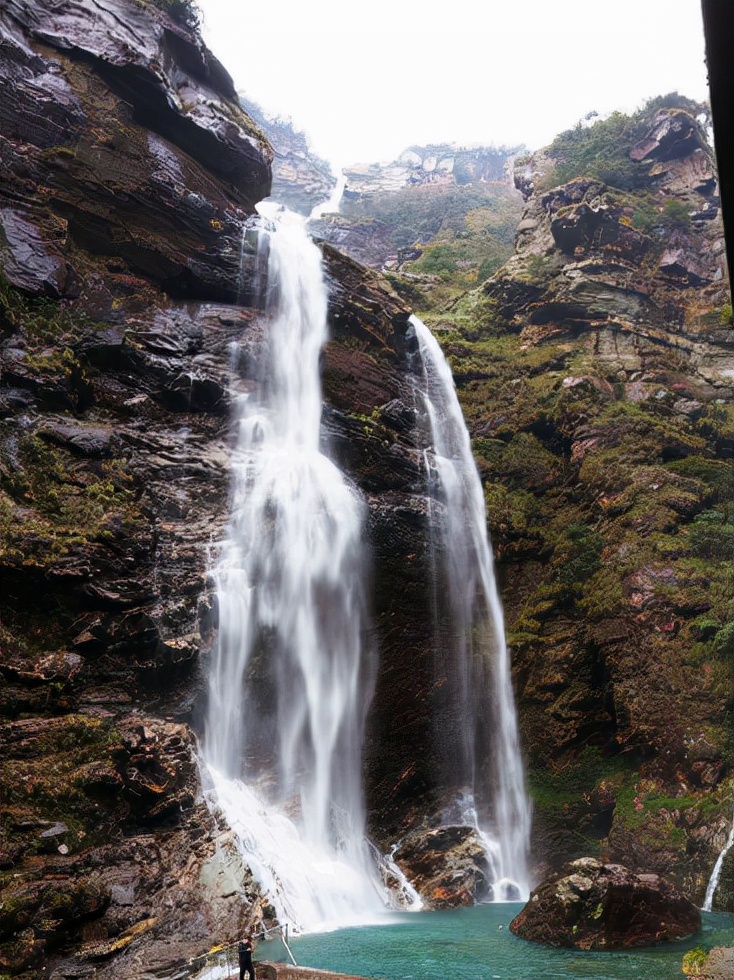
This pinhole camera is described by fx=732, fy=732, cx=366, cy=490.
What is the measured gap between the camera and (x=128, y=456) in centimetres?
1759

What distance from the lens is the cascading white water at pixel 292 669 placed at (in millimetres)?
14336

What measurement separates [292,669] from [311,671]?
1.60 ft

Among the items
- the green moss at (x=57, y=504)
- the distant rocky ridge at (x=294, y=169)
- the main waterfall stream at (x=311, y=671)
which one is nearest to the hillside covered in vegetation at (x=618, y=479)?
the main waterfall stream at (x=311, y=671)

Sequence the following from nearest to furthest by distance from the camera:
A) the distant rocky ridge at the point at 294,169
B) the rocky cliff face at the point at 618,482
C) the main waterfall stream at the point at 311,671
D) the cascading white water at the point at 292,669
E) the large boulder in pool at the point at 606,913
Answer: the large boulder in pool at the point at 606,913 → the cascading white water at the point at 292,669 → the main waterfall stream at the point at 311,671 → the rocky cliff face at the point at 618,482 → the distant rocky ridge at the point at 294,169

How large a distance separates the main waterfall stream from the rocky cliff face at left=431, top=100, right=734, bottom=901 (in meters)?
1.00

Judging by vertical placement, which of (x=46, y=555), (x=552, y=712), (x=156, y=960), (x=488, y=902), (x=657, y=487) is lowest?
(x=488, y=902)

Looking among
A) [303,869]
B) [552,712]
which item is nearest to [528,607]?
[552,712]

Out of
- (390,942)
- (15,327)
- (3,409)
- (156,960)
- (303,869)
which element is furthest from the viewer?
(15,327)

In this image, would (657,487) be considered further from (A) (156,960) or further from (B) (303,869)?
(A) (156,960)

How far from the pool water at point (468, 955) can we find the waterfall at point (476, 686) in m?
4.01

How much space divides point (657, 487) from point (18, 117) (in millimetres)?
20369

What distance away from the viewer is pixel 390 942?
38.5ft

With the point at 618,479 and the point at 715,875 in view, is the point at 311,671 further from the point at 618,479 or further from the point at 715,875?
the point at 618,479

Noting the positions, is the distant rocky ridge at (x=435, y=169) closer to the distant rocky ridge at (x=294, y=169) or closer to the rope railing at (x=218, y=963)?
the distant rocky ridge at (x=294, y=169)
